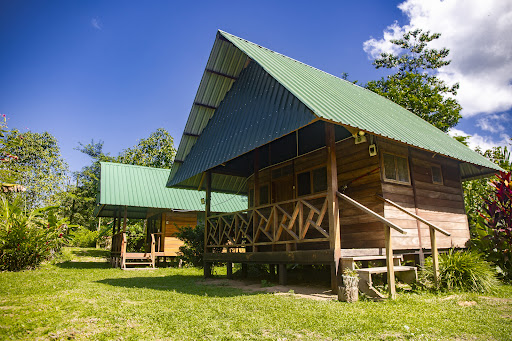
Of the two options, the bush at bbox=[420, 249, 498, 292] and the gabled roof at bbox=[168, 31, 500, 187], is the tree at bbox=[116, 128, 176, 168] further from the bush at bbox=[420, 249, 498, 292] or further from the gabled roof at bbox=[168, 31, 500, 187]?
the bush at bbox=[420, 249, 498, 292]

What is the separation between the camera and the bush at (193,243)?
17.0 metres

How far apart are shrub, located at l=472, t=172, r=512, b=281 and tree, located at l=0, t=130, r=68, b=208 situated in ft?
117

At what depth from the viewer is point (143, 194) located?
20234 millimetres

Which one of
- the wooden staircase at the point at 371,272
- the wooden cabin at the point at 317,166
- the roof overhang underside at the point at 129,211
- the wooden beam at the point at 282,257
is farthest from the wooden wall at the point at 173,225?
the wooden staircase at the point at 371,272

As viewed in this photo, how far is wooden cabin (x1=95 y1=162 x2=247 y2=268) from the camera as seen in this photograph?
19.0 m

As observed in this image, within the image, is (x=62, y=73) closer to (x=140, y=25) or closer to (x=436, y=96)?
(x=140, y=25)

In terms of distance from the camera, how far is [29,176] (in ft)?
123

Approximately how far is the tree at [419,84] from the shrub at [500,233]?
1707 cm

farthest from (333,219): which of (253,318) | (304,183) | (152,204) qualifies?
(152,204)

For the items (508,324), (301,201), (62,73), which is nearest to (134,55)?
(62,73)

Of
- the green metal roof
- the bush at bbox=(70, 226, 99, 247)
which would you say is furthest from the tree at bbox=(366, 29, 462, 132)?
the bush at bbox=(70, 226, 99, 247)

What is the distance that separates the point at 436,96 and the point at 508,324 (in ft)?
85.7

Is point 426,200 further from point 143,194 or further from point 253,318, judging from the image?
point 143,194

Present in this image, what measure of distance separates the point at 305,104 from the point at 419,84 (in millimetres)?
26119
